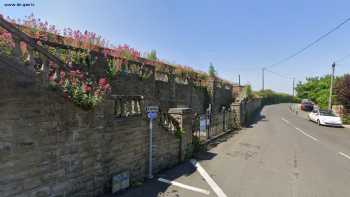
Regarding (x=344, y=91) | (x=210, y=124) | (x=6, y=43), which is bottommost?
(x=210, y=124)

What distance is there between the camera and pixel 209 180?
17.2 feet

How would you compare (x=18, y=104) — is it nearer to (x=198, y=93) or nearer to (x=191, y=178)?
(x=191, y=178)

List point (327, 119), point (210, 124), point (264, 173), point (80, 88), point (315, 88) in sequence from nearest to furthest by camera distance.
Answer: point (80, 88), point (264, 173), point (210, 124), point (327, 119), point (315, 88)

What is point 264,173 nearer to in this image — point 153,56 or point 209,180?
point 209,180

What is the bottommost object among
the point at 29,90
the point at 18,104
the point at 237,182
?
the point at 237,182

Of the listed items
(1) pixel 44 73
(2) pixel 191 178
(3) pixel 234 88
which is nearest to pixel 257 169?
(2) pixel 191 178

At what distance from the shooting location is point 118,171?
4.52 m

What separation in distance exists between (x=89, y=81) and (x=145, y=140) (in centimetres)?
213

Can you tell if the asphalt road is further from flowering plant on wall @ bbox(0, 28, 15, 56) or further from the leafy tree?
the leafy tree

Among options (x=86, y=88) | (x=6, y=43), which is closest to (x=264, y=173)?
(x=86, y=88)

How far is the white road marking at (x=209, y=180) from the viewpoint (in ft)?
15.0

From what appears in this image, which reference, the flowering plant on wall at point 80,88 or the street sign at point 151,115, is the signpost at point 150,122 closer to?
the street sign at point 151,115

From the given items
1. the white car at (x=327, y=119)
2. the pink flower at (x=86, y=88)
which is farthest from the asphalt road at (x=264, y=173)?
the white car at (x=327, y=119)

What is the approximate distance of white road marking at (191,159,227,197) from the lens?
15.0 feet
